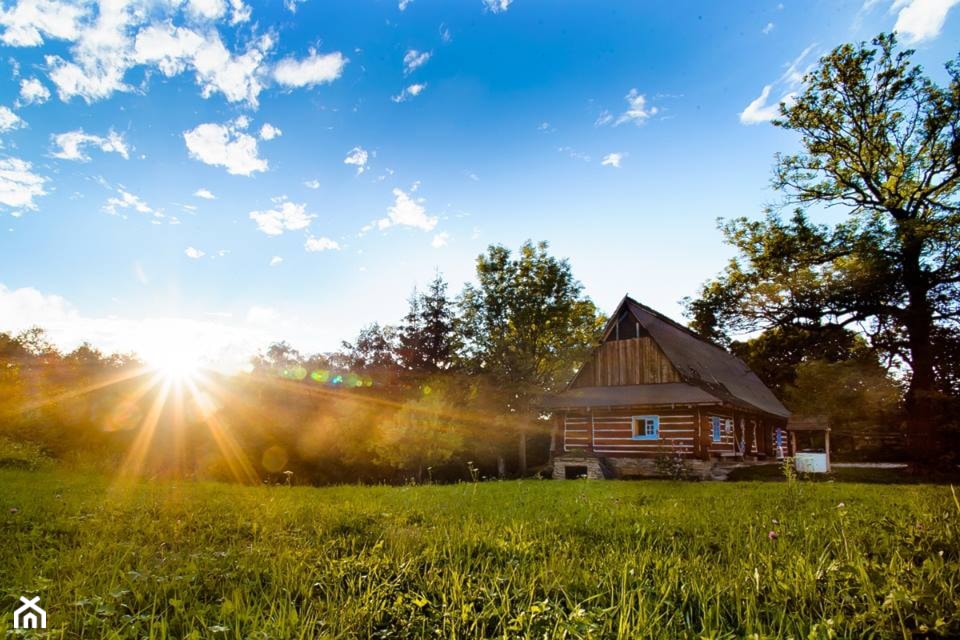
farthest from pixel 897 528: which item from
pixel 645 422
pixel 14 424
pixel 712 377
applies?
pixel 14 424

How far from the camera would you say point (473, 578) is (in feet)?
11.6

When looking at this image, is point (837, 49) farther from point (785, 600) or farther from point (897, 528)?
point (785, 600)

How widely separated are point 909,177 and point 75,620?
30.5 m

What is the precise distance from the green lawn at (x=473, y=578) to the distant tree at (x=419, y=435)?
15.2 meters

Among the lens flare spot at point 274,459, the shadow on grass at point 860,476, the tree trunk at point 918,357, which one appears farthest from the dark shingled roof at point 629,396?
the lens flare spot at point 274,459

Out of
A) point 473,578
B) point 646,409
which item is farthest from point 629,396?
point 473,578

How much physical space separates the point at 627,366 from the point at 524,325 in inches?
371

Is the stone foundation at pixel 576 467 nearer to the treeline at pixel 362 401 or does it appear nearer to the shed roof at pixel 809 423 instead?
the treeline at pixel 362 401

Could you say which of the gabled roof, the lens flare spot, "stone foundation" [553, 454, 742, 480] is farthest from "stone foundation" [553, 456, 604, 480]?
the lens flare spot

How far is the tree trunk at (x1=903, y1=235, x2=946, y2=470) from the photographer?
21547 mm

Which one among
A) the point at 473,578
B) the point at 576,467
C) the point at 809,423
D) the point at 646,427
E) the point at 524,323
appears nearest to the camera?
the point at 473,578

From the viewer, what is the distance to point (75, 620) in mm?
2713

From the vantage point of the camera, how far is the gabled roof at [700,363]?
2522 cm

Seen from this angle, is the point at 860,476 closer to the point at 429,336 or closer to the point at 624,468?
the point at 624,468
